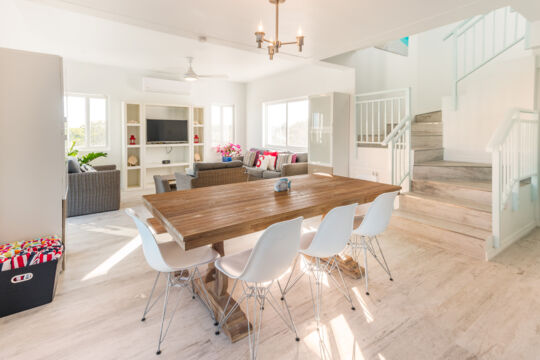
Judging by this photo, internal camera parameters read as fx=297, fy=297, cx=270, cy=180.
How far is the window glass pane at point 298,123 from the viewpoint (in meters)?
6.73

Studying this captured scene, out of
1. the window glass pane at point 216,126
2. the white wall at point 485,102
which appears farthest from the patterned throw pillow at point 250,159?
the white wall at point 485,102

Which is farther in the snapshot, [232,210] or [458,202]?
[458,202]

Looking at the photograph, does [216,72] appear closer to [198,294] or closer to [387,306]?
[198,294]

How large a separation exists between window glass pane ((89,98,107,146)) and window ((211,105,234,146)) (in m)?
2.61

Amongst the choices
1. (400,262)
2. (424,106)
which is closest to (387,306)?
(400,262)

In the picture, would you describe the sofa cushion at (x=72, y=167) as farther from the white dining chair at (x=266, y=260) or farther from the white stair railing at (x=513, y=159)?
the white stair railing at (x=513, y=159)

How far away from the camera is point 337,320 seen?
2.04m

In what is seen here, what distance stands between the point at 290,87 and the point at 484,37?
368 cm

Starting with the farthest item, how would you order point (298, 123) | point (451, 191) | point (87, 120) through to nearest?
point (298, 123)
point (87, 120)
point (451, 191)

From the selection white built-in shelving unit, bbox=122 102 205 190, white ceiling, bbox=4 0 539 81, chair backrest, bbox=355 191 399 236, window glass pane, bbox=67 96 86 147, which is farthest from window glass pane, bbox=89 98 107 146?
chair backrest, bbox=355 191 399 236

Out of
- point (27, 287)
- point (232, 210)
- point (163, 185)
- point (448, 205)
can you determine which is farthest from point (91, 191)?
point (448, 205)

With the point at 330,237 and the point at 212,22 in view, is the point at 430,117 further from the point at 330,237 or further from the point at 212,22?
the point at 330,237

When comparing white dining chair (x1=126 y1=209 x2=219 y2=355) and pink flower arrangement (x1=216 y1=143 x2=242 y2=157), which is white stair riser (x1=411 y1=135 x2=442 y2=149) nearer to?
white dining chair (x1=126 y1=209 x2=219 y2=355)

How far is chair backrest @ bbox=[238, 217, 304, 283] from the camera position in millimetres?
1546
